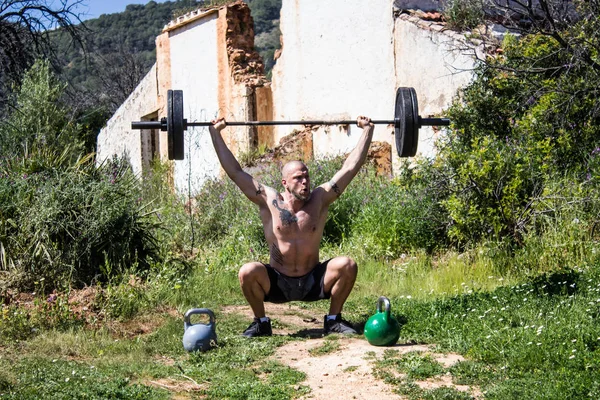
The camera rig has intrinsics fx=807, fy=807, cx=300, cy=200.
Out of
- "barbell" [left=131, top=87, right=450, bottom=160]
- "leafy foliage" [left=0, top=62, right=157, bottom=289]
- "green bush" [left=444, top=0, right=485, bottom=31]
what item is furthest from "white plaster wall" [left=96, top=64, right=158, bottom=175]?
"barbell" [left=131, top=87, right=450, bottom=160]

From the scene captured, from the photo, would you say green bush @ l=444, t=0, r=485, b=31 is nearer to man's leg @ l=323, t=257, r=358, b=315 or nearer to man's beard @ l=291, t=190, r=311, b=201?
man's beard @ l=291, t=190, r=311, b=201

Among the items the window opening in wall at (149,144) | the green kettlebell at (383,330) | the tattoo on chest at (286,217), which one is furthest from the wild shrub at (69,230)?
the window opening in wall at (149,144)

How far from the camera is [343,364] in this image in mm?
5855

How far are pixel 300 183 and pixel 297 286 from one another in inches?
35.1

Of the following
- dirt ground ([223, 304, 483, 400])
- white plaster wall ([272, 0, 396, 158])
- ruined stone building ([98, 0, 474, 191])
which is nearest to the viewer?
dirt ground ([223, 304, 483, 400])

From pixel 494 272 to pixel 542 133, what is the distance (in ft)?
6.33


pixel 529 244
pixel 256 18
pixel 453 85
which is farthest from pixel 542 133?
pixel 256 18

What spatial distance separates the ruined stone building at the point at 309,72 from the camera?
13.1m

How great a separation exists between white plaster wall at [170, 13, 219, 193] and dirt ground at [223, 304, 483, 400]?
454 inches

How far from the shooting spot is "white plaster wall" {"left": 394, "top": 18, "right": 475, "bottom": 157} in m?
12.3

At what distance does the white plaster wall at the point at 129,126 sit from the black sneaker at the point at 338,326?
14.6 metres

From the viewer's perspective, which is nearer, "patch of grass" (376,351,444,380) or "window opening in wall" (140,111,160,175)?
"patch of grass" (376,351,444,380)

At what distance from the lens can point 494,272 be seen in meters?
9.02

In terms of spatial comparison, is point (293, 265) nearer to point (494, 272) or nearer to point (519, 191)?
point (494, 272)
